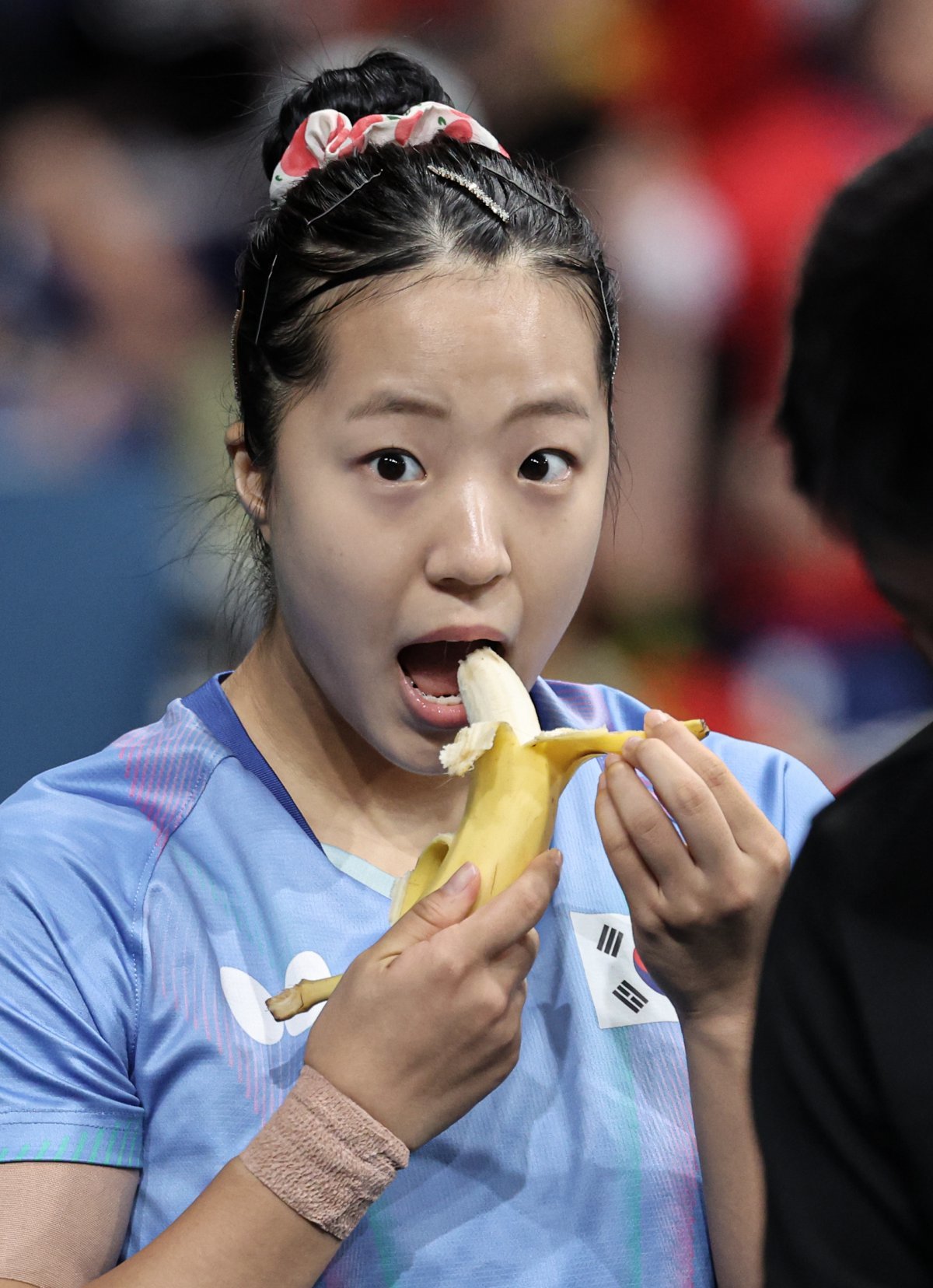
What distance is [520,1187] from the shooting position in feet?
3.11

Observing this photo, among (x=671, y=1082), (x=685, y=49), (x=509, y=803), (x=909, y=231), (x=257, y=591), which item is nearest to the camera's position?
(x=909, y=231)

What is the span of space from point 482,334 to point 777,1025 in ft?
2.04

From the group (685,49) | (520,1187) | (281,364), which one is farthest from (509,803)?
(685,49)

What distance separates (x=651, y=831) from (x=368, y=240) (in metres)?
0.50

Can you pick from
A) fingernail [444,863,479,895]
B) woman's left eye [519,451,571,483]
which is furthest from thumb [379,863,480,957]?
woman's left eye [519,451,571,483]

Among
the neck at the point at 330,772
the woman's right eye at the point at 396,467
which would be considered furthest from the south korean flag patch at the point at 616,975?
the woman's right eye at the point at 396,467

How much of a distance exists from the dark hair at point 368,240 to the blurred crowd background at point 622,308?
42 centimetres

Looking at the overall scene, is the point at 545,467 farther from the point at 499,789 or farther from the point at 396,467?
the point at 499,789

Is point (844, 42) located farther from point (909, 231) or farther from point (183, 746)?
point (909, 231)

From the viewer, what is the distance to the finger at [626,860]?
33.9 inches

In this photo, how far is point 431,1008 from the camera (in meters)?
0.82

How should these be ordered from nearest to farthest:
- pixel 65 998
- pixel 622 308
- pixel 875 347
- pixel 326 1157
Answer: pixel 875 347, pixel 326 1157, pixel 65 998, pixel 622 308

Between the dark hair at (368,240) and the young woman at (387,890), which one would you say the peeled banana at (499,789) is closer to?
the young woman at (387,890)

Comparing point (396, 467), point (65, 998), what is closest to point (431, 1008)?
point (65, 998)
